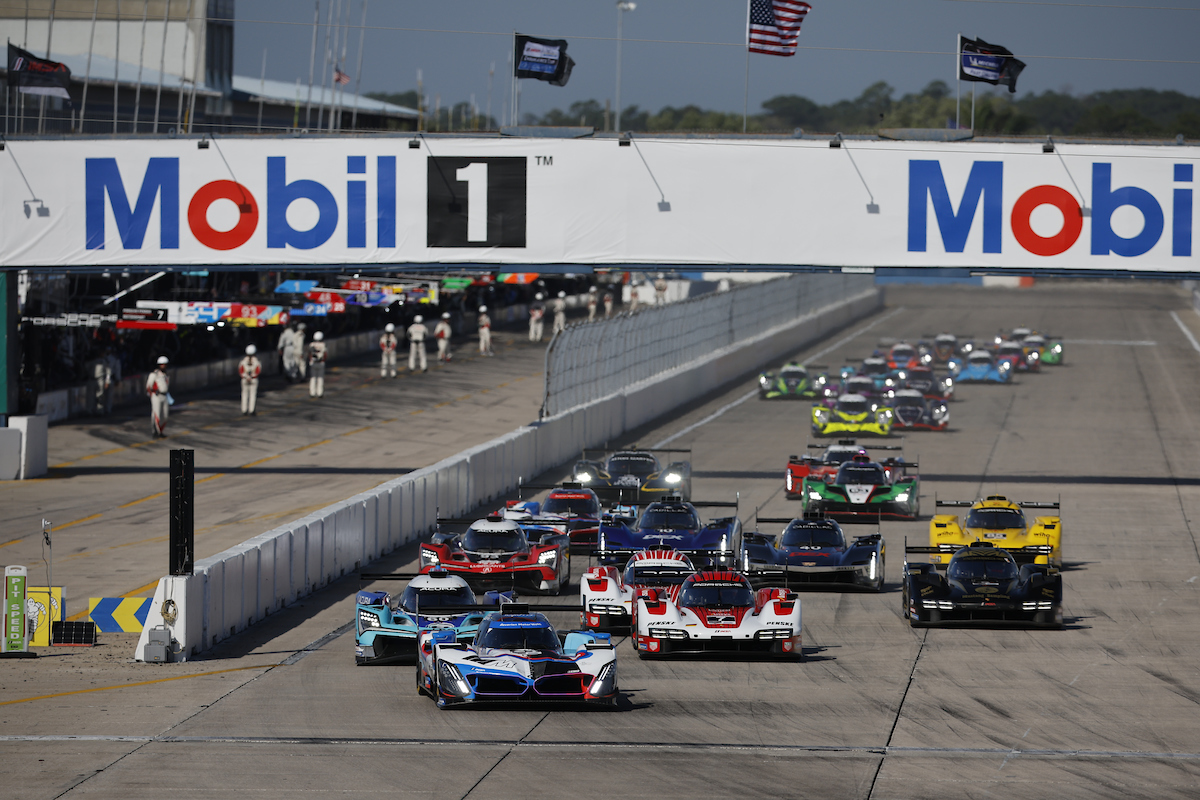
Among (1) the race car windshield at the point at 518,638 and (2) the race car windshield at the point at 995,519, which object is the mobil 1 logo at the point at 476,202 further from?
(1) the race car windshield at the point at 518,638

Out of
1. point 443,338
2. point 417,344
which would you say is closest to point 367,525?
point 417,344

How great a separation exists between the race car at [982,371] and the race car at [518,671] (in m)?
44.8

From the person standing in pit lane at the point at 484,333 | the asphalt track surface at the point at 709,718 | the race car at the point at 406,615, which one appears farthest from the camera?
the person standing in pit lane at the point at 484,333

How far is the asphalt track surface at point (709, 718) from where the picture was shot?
14227 millimetres

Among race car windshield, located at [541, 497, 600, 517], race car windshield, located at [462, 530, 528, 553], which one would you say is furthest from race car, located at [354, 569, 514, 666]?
race car windshield, located at [541, 497, 600, 517]

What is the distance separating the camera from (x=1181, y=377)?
209 feet

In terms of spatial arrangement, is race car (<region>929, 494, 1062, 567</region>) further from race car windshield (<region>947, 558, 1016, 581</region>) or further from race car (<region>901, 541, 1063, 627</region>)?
race car (<region>901, 541, 1063, 627</region>)

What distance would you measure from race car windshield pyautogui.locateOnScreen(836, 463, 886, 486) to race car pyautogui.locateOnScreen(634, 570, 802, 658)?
1267 centimetres

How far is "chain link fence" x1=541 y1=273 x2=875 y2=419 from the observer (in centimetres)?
4341

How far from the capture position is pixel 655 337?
52.6 meters

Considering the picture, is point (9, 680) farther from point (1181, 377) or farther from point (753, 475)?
point (1181, 377)

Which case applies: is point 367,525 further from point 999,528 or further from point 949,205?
point 949,205

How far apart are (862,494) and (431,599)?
48.1 feet

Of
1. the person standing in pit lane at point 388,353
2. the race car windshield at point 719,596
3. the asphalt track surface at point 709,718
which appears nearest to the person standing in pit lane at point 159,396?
the person standing in pit lane at point 388,353
